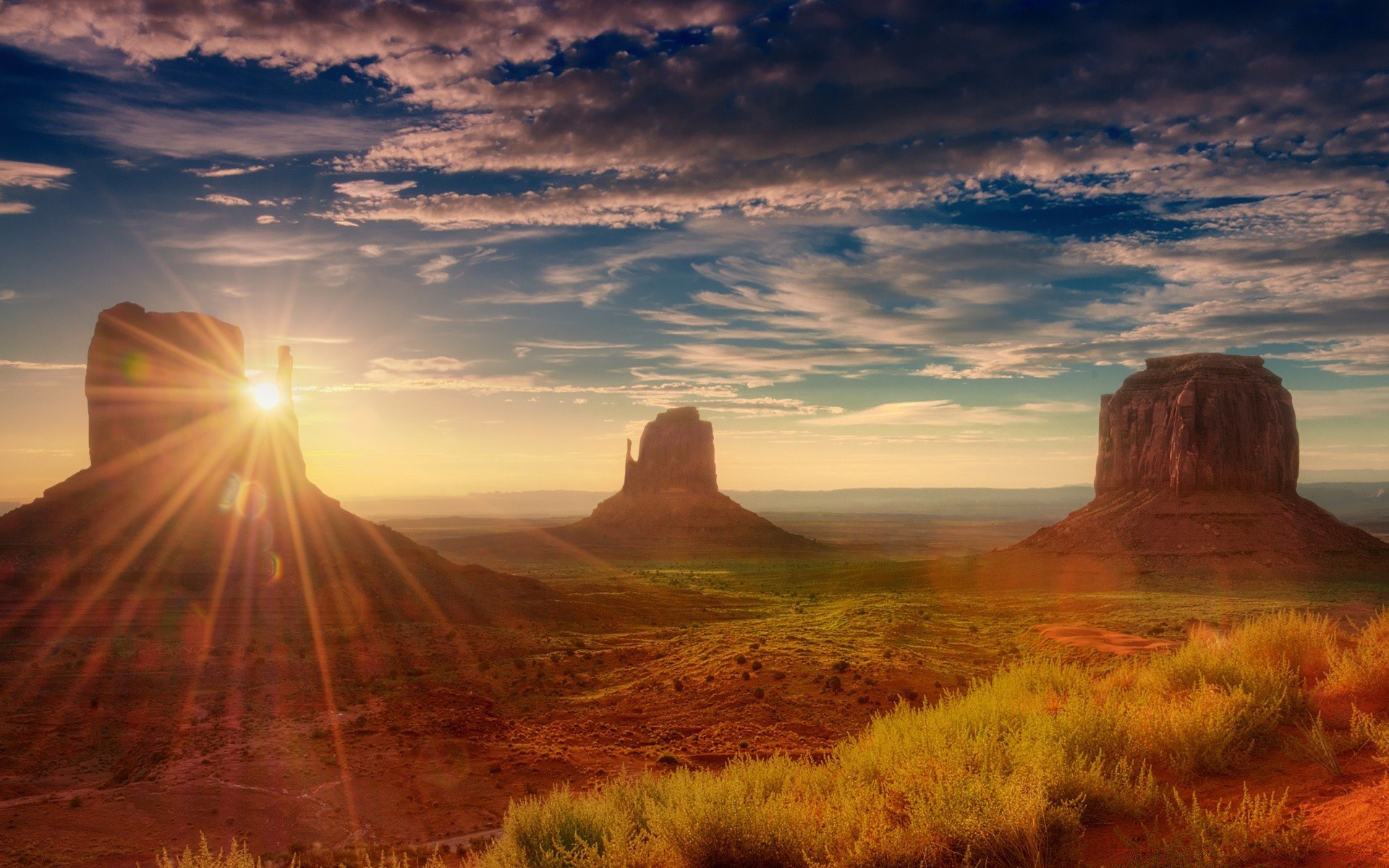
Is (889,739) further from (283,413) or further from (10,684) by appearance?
(283,413)

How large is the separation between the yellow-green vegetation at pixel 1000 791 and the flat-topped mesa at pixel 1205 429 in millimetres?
55062

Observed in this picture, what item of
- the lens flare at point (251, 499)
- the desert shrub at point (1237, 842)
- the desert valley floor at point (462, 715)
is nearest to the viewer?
the desert shrub at point (1237, 842)

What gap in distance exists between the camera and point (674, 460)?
384 ft

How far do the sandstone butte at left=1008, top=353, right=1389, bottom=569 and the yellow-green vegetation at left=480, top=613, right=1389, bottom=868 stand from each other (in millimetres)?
48266

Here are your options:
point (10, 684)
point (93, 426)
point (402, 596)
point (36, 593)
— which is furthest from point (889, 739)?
point (93, 426)

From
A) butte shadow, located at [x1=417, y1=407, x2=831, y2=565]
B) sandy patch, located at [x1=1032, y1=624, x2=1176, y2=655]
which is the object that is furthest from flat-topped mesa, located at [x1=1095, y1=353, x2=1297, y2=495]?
sandy patch, located at [x1=1032, y1=624, x2=1176, y2=655]

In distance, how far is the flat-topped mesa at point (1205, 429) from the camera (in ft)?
191

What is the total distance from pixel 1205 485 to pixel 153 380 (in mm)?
69528

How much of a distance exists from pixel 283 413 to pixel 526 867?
43549 millimetres

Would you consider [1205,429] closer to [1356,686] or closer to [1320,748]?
[1356,686]

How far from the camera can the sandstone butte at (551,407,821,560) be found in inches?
3777

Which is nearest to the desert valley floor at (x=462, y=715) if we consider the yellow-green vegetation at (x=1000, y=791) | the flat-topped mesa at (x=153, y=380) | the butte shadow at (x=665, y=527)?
the yellow-green vegetation at (x=1000, y=791)

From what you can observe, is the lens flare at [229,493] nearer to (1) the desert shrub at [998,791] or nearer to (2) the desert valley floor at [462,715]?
(2) the desert valley floor at [462,715]

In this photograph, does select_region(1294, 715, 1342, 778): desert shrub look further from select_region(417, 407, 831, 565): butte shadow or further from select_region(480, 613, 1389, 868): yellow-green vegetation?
select_region(417, 407, 831, 565): butte shadow
